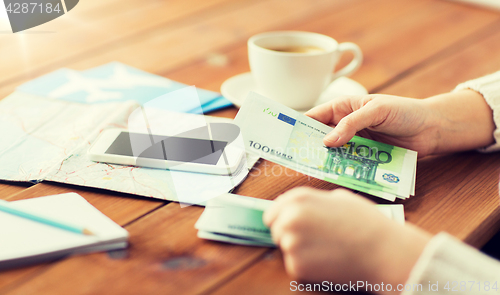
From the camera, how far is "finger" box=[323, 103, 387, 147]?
58 centimetres

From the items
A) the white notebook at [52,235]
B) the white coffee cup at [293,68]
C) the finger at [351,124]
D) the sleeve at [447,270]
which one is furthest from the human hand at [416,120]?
the white notebook at [52,235]

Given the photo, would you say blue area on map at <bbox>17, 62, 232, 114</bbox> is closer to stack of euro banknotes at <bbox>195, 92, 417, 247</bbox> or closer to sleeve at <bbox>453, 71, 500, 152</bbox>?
stack of euro banknotes at <bbox>195, 92, 417, 247</bbox>

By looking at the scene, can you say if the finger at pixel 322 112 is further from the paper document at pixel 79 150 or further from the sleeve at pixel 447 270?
the sleeve at pixel 447 270

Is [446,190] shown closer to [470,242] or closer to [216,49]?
[470,242]

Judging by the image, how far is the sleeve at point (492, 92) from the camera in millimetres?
671

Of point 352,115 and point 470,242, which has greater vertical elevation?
point 352,115

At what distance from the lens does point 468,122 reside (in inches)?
26.6

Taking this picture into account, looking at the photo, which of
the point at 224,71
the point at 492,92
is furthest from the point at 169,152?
the point at 492,92

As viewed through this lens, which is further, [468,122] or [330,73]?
[330,73]

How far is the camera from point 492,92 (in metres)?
0.69

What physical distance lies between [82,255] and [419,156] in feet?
1.74

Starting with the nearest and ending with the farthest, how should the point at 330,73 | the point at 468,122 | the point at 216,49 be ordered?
the point at 468,122 → the point at 330,73 → the point at 216,49

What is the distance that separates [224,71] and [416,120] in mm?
473

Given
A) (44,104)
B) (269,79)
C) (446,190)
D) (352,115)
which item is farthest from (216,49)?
(446,190)
